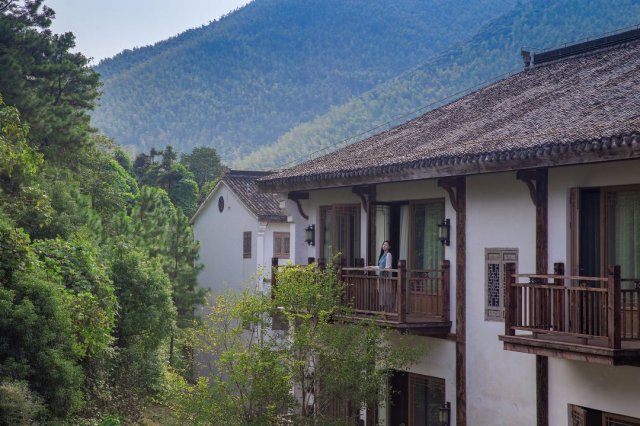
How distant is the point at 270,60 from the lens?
125m

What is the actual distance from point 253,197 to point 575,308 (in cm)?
2641

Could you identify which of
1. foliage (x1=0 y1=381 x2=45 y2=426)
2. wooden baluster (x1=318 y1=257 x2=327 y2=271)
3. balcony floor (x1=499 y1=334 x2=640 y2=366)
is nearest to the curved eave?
wooden baluster (x1=318 y1=257 x2=327 y2=271)

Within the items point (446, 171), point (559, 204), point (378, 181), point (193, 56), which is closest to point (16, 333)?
point (378, 181)

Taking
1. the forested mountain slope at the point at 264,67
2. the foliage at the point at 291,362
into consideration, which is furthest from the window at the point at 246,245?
the forested mountain slope at the point at 264,67

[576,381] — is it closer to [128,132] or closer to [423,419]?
[423,419]

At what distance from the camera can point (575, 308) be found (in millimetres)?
11367

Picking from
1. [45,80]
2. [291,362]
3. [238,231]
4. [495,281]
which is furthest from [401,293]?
[238,231]

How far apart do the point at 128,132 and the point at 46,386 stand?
9262 cm

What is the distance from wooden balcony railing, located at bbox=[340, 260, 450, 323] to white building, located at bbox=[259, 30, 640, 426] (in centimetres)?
3

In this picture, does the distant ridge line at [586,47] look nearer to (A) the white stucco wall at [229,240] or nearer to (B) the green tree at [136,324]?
(B) the green tree at [136,324]

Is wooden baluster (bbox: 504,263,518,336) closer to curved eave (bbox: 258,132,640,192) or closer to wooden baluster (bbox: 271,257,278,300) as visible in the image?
curved eave (bbox: 258,132,640,192)

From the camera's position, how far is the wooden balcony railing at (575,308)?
34.4ft

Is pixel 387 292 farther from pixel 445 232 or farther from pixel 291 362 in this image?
pixel 291 362

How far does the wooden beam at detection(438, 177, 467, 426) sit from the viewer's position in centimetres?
1449
